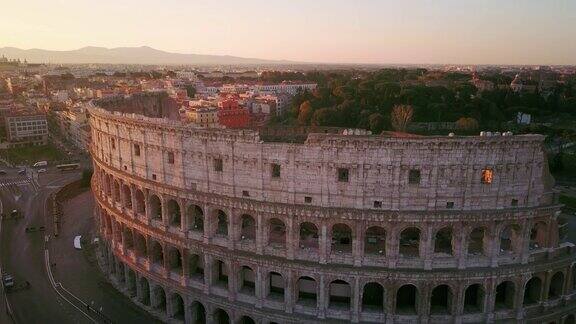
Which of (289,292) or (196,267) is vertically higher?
(289,292)

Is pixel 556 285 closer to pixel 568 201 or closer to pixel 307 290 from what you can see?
pixel 307 290

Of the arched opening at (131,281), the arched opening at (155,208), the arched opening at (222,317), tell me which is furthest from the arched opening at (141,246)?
the arched opening at (222,317)

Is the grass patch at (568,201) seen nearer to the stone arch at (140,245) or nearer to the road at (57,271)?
the stone arch at (140,245)

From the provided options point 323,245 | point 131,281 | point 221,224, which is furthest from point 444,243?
point 131,281

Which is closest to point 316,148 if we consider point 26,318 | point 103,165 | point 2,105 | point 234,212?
point 234,212

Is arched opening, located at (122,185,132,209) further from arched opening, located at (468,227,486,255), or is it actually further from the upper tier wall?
arched opening, located at (468,227,486,255)

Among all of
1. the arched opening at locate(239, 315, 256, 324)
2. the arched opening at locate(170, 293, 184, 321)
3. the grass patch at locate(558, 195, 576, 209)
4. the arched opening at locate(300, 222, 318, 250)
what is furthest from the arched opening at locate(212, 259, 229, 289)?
the grass patch at locate(558, 195, 576, 209)

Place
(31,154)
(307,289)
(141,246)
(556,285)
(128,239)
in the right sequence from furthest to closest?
(31,154) → (128,239) → (141,246) → (556,285) → (307,289)
